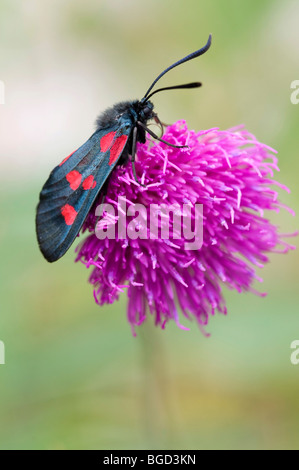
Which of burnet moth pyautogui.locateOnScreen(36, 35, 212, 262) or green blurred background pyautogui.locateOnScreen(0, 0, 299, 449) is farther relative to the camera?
green blurred background pyautogui.locateOnScreen(0, 0, 299, 449)

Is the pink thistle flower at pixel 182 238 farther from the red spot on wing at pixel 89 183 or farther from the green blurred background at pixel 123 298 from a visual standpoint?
the green blurred background at pixel 123 298

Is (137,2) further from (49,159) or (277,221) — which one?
(277,221)

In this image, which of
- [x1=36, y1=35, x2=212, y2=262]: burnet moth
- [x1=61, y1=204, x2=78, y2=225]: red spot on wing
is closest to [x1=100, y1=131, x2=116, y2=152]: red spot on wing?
[x1=36, y1=35, x2=212, y2=262]: burnet moth

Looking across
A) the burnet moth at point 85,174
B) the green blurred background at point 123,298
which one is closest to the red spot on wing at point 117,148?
the burnet moth at point 85,174

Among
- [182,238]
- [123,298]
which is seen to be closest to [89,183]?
[182,238]

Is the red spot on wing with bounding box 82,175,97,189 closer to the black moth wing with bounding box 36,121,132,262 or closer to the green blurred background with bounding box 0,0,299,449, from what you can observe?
the black moth wing with bounding box 36,121,132,262

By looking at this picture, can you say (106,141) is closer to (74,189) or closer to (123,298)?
(74,189)

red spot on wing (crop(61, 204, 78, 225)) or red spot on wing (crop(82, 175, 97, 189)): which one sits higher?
red spot on wing (crop(82, 175, 97, 189))

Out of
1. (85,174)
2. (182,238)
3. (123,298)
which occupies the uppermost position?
(123,298)
